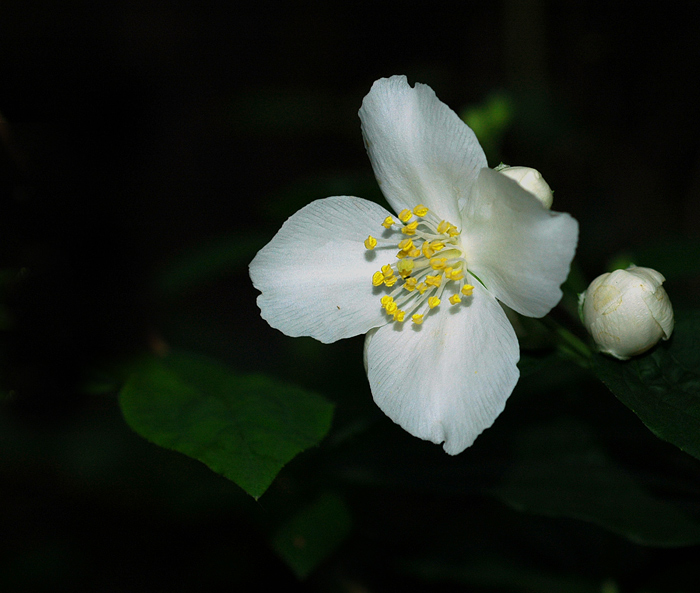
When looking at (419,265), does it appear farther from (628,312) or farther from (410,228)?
(628,312)

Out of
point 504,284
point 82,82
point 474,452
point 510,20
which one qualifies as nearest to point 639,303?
point 504,284

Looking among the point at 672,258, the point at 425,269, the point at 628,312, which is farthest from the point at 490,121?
the point at 628,312

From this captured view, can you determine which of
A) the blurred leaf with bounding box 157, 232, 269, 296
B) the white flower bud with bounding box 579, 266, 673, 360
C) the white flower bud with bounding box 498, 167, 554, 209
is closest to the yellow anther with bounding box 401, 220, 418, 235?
the white flower bud with bounding box 498, 167, 554, 209

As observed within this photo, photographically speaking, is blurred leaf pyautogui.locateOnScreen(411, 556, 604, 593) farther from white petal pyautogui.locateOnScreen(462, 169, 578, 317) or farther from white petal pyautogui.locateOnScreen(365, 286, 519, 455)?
white petal pyautogui.locateOnScreen(462, 169, 578, 317)

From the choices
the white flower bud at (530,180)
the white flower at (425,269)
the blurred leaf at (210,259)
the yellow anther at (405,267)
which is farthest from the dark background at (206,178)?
the white flower bud at (530,180)

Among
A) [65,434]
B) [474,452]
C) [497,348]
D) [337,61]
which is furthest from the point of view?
[337,61]

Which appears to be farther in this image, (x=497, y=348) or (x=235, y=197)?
(x=235, y=197)

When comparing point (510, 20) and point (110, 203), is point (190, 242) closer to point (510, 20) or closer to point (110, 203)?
point (110, 203)
